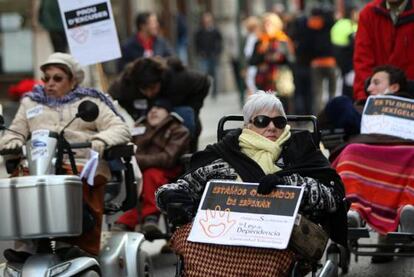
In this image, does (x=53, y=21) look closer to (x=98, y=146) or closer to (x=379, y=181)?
(x=98, y=146)

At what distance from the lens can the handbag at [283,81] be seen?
2170 centimetres

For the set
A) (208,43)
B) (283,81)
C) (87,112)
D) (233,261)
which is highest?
(87,112)

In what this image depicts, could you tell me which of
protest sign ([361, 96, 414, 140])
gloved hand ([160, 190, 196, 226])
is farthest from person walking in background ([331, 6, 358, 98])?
gloved hand ([160, 190, 196, 226])

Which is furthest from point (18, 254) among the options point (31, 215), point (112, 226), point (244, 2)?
point (244, 2)

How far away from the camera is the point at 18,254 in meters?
8.30

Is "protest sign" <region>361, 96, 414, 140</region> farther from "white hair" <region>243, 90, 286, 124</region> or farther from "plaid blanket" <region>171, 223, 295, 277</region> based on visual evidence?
"plaid blanket" <region>171, 223, 295, 277</region>

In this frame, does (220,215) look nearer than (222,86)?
Yes

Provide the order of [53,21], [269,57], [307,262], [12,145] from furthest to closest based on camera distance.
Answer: [269,57] → [53,21] → [12,145] → [307,262]

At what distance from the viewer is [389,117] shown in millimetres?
9570

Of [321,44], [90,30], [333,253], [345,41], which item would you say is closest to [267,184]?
[333,253]

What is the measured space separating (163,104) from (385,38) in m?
1.81

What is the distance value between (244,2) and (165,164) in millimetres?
34668

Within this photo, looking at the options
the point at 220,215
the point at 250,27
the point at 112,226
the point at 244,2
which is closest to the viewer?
the point at 220,215

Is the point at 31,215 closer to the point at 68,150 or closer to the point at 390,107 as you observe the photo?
the point at 68,150
